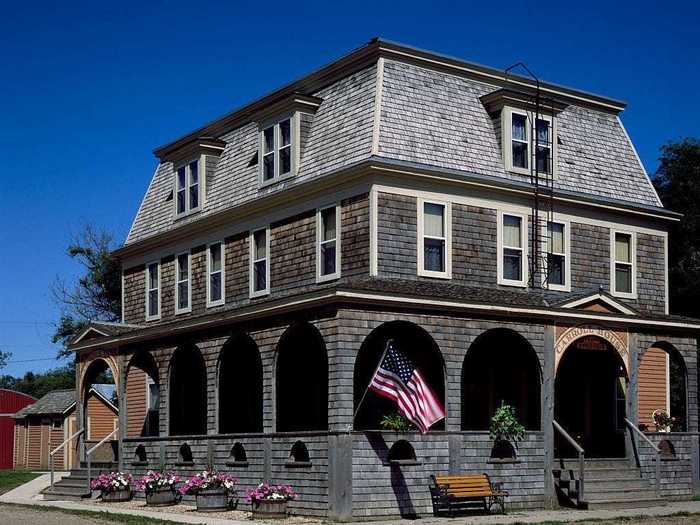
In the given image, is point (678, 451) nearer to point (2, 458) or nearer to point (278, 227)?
point (278, 227)

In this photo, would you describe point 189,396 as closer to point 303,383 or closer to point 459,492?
point 303,383

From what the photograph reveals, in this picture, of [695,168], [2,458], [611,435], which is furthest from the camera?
[2,458]

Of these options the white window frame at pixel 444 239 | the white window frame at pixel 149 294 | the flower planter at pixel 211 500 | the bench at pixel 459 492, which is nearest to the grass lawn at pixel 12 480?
the white window frame at pixel 149 294

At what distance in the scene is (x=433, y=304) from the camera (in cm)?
2450

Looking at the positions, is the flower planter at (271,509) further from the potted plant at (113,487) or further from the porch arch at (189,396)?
the porch arch at (189,396)

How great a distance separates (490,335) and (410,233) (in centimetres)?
328

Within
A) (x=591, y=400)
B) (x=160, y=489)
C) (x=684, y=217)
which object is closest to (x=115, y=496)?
(x=160, y=489)

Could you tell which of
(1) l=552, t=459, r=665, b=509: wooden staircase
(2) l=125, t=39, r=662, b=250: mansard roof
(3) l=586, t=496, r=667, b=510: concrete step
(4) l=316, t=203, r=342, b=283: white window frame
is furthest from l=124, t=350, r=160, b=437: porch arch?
(3) l=586, t=496, r=667, b=510: concrete step

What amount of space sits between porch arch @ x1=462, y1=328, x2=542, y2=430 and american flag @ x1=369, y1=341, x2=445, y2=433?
417 cm

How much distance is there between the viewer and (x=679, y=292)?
46500 mm

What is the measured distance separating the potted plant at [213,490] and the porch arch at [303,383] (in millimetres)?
2965

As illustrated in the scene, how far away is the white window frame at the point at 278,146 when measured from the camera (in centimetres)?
3036

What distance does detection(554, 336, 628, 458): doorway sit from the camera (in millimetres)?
30234

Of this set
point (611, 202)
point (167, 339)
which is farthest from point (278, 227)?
point (611, 202)
